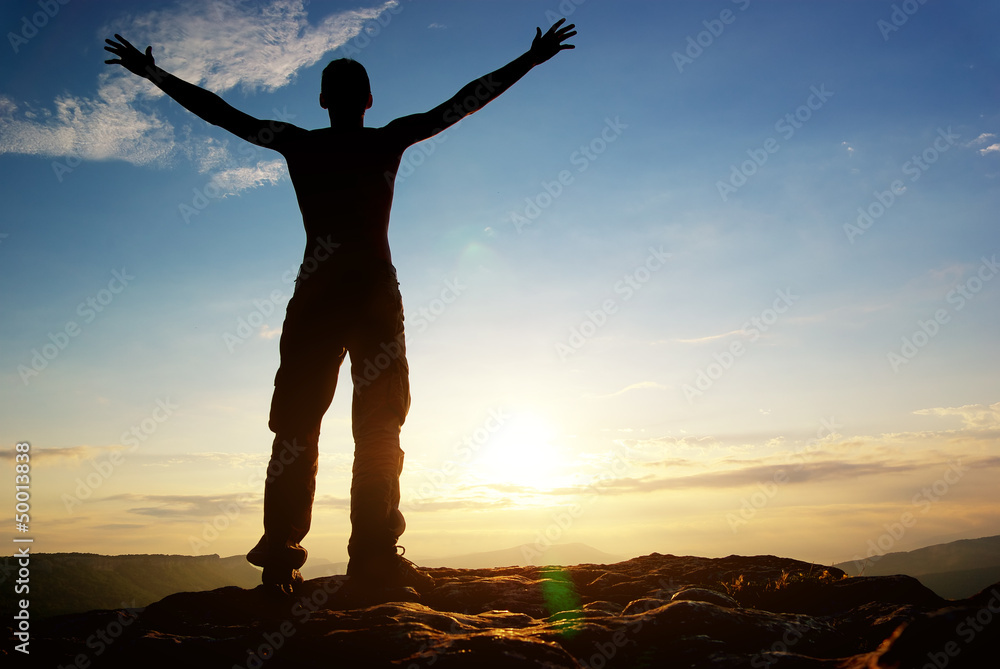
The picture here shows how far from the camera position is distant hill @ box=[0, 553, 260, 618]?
96875mm

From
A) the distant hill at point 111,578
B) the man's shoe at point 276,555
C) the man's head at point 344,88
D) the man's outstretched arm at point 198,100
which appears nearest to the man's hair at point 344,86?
the man's head at point 344,88

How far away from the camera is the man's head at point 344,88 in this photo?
5.20 metres

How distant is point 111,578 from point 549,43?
155237 mm

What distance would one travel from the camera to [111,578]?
408 feet

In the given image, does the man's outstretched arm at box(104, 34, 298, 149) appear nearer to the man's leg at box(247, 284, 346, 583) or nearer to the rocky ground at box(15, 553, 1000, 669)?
the man's leg at box(247, 284, 346, 583)

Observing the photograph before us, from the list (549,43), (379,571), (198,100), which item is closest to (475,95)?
(549,43)

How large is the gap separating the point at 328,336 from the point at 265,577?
1975 millimetres

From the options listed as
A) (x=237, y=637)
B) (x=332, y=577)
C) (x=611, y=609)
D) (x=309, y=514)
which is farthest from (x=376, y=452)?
(x=611, y=609)

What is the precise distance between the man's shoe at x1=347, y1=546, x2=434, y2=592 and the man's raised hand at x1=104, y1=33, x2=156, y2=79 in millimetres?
4580

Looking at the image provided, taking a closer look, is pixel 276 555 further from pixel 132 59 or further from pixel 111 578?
pixel 111 578

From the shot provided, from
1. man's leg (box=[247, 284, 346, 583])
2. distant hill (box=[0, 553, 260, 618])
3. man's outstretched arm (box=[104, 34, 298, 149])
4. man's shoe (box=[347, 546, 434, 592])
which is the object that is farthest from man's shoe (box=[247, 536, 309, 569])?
distant hill (box=[0, 553, 260, 618])

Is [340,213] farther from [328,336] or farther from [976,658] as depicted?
[976,658]

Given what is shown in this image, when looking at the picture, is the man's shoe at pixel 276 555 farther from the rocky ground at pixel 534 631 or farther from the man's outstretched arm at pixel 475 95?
the man's outstretched arm at pixel 475 95

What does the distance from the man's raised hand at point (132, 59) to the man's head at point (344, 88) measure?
151cm
